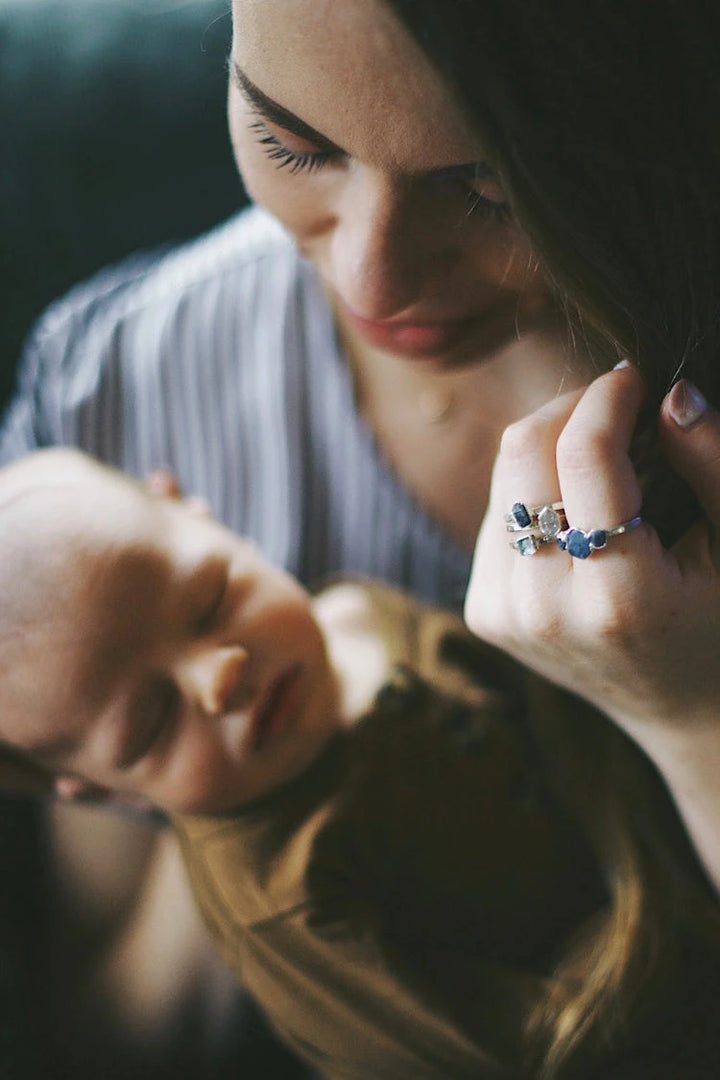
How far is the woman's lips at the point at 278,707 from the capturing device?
31.6 inches

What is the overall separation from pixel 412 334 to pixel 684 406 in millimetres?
201

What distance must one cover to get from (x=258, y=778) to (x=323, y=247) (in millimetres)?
444

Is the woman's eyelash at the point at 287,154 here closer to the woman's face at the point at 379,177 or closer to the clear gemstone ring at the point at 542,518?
the woman's face at the point at 379,177

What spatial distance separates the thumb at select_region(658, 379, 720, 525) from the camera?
21.8 inches

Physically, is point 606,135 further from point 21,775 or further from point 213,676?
point 21,775

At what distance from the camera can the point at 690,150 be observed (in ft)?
1.57

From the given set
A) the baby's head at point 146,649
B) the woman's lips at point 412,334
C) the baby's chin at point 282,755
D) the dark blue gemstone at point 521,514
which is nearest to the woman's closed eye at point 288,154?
the woman's lips at point 412,334

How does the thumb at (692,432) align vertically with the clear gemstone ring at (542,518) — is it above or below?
above

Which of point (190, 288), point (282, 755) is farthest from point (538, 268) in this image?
point (190, 288)

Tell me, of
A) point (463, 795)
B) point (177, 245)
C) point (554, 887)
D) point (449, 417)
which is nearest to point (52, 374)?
point (177, 245)

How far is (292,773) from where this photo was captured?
0.85m

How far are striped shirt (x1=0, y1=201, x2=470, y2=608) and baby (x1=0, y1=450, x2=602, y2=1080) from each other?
183mm

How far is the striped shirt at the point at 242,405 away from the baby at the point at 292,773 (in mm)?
183

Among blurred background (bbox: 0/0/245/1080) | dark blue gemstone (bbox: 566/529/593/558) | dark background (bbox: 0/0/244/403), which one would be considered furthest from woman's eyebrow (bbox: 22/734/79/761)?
dark background (bbox: 0/0/244/403)
